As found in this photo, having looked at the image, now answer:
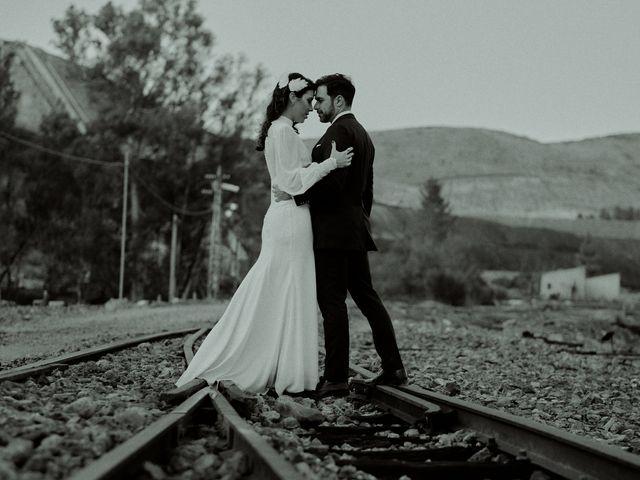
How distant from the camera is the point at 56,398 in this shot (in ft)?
A: 13.6

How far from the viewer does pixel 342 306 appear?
5.27 metres

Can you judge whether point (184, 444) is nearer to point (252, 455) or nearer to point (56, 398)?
point (252, 455)

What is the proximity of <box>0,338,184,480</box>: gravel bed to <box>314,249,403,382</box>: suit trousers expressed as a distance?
1.14m

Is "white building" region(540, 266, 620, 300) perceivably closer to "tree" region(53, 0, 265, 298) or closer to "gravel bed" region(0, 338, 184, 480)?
"tree" region(53, 0, 265, 298)

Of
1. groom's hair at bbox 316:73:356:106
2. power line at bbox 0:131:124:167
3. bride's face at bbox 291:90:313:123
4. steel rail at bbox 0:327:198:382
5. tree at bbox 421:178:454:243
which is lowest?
steel rail at bbox 0:327:198:382

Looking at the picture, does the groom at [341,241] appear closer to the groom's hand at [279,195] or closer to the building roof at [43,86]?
the groom's hand at [279,195]

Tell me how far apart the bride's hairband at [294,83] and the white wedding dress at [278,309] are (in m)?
0.23

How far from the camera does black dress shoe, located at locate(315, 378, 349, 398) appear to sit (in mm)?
5125

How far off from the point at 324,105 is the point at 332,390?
6.48ft

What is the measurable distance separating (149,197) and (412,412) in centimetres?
3441

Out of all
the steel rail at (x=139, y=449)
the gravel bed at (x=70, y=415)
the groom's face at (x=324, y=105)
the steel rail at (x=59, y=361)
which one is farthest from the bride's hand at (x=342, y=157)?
the steel rail at (x=59, y=361)

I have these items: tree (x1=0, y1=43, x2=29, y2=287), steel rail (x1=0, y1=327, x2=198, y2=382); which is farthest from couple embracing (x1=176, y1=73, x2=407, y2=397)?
tree (x1=0, y1=43, x2=29, y2=287)

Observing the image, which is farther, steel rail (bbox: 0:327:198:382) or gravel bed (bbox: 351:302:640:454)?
gravel bed (bbox: 351:302:640:454)

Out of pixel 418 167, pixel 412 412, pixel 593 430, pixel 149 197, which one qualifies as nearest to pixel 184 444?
pixel 412 412
